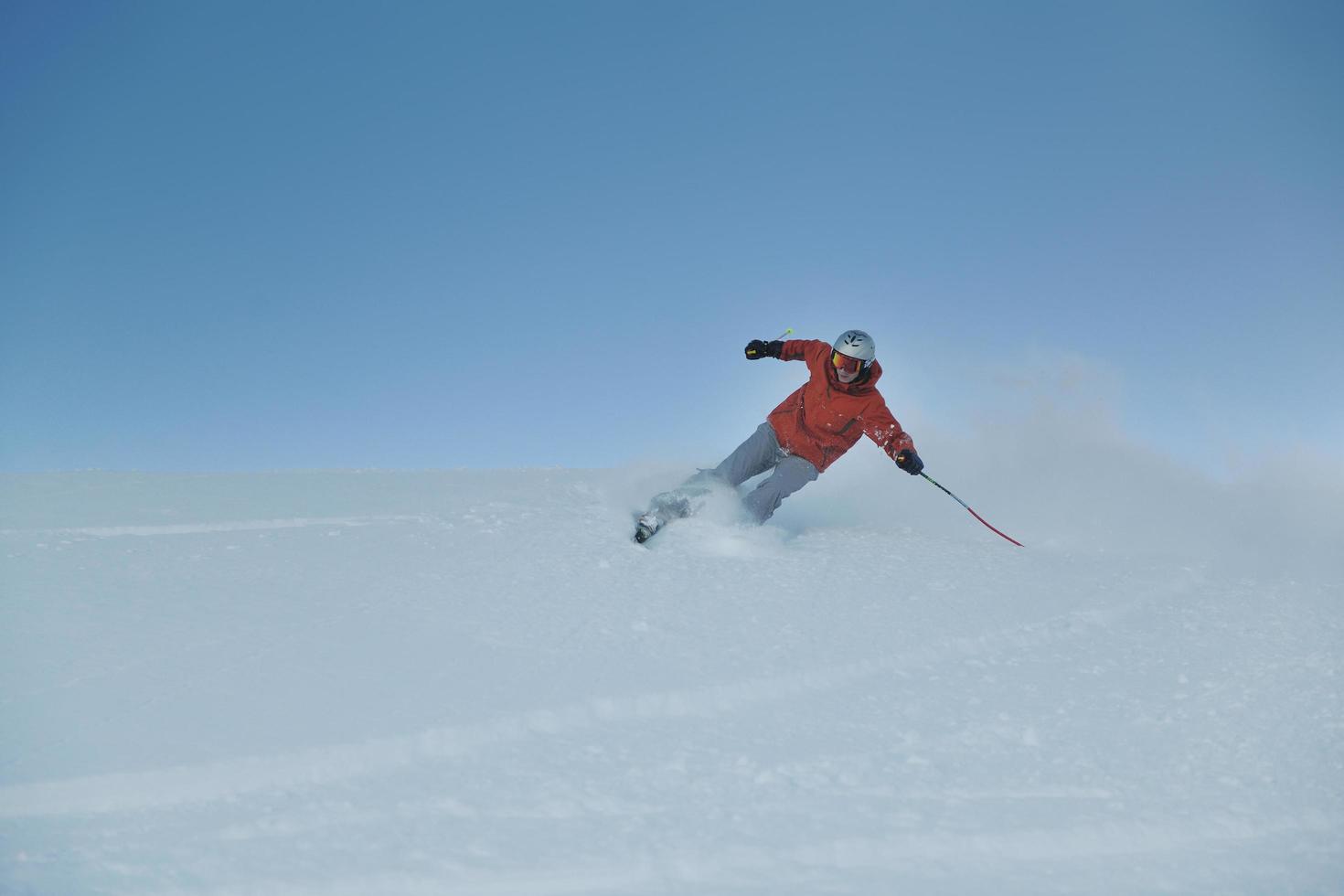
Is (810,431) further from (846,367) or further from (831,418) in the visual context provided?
(846,367)

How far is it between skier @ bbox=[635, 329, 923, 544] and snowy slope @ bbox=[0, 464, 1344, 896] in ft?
0.99

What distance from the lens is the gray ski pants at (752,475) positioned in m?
5.61

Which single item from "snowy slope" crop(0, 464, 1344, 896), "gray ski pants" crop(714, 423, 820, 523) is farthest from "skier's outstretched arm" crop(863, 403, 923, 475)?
"snowy slope" crop(0, 464, 1344, 896)

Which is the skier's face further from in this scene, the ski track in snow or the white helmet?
the ski track in snow

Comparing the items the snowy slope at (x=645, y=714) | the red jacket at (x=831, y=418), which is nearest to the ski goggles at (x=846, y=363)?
the red jacket at (x=831, y=418)

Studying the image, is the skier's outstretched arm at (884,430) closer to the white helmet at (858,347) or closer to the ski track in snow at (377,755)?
the white helmet at (858,347)

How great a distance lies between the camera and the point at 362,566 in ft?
15.7

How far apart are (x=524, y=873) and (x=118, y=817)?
1274 mm

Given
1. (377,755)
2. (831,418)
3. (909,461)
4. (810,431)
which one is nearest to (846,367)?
(831,418)

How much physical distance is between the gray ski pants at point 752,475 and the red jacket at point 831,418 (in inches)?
4.3

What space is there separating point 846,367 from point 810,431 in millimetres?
549

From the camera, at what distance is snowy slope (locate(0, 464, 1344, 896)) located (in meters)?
2.32

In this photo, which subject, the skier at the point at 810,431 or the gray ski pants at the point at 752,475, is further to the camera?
the skier at the point at 810,431

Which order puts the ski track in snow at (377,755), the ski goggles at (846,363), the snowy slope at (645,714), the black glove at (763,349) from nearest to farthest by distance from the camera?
the snowy slope at (645,714) < the ski track in snow at (377,755) < the ski goggles at (846,363) < the black glove at (763,349)
